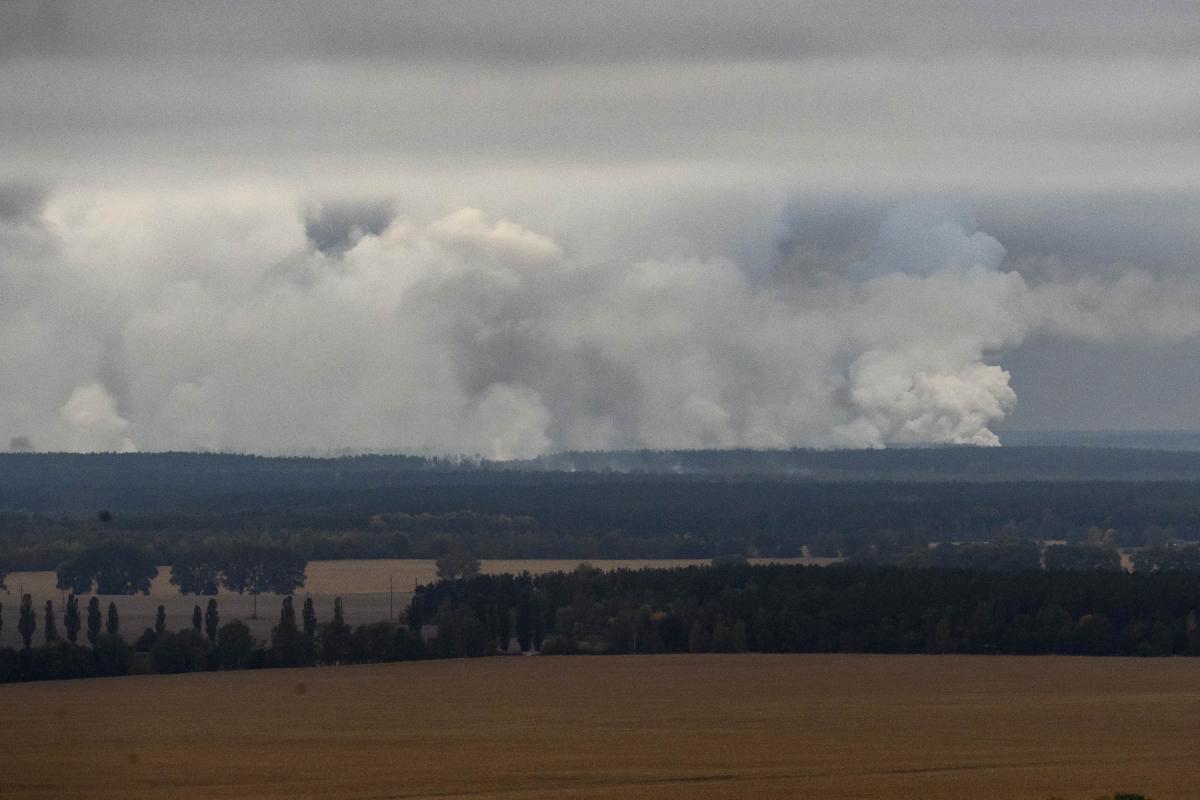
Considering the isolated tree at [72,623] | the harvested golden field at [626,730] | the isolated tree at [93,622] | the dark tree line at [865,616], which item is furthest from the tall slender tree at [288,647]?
the isolated tree at [72,623]

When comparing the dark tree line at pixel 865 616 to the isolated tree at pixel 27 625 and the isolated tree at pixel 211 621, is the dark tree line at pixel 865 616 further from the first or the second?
the isolated tree at pixel 27 625

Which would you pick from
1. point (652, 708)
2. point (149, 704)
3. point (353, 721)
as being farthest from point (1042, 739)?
point (149, 704)

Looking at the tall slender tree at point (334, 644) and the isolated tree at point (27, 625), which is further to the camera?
the isolated tree at point (27, 625)

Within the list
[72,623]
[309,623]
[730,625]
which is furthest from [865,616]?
[72,623]

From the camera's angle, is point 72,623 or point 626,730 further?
point 72,623

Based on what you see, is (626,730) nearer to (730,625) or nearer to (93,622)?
(730,625)

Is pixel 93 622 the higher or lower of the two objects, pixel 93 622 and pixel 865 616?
the higher

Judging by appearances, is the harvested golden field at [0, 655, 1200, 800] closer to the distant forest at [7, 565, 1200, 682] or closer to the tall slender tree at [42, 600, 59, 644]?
the distant forest at [7, 565, 1200, 682]

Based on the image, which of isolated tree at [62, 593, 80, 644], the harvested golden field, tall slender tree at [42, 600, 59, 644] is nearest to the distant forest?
isolated tree at [62, 593, 80, 644]

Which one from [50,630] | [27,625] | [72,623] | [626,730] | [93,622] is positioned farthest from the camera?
[72,623]

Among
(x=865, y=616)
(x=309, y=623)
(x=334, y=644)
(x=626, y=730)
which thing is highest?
(x=309, y=623)
